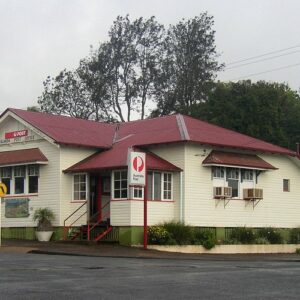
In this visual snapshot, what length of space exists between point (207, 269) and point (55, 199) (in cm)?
1524

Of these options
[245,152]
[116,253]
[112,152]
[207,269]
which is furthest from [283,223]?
[207,269]

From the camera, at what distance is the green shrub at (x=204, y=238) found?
3008 centimetres

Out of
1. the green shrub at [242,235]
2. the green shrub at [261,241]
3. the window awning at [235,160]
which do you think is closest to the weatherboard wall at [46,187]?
the window awning at [235,160]

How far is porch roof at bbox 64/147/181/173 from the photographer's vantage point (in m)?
29.8

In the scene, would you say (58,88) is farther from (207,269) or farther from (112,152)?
(207,269)

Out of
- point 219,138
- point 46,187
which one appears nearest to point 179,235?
point 219,138

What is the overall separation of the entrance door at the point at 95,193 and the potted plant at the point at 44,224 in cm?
195

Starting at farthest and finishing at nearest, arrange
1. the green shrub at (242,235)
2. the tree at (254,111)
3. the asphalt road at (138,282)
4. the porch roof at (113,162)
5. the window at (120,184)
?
the tree at (254,111) → the green shrub at (242,235) → the window at (120,184) → the porch roof at (113,162) → the asphalt road at (138,282)

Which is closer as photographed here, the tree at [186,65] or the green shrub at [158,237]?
the green shrub at [158,237]

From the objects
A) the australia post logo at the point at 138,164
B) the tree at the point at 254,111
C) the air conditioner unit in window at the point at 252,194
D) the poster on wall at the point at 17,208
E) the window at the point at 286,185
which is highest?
the tree at the point at 254,111

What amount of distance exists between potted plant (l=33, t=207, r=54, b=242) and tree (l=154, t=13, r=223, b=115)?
30.5 meters

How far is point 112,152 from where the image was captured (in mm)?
32094

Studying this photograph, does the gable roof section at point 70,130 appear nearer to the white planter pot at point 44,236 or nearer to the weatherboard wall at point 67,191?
the weatherboard wall at point 67,191

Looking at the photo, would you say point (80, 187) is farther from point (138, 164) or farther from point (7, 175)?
point (138, 164)
